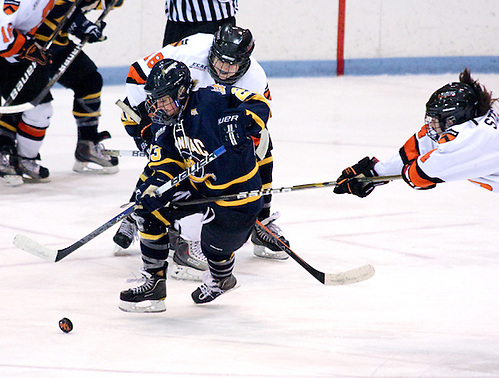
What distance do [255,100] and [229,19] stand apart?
1495 millimetres

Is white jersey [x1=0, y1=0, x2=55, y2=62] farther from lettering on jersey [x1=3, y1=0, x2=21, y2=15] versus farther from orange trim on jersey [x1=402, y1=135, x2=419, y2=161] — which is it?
orange trim on jersey [x1=402, y1=135, x2=419, y2=161]

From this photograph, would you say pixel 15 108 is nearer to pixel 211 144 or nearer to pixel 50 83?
pixel 50 83

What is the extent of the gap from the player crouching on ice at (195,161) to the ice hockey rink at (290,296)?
178mm

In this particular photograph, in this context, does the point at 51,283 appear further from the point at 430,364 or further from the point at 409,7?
the point at 409,7

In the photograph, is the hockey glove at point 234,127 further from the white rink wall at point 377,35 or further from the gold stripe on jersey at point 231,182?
the white rink wall at point 377,35

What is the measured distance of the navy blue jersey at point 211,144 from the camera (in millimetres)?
2488

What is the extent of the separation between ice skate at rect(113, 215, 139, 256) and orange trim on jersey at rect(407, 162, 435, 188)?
3.94 feet

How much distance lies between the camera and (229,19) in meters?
3.91

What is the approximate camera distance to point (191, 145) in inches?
98.9

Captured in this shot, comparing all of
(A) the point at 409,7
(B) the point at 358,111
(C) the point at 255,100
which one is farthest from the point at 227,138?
(A) the point at 409,7

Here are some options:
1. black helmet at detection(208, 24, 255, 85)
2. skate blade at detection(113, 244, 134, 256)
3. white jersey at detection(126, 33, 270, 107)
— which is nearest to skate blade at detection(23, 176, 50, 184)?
skate blade at detection(113, 244, 134, 256)

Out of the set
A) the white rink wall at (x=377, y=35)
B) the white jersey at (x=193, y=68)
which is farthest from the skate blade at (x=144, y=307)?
the white rink wall at (x=377, y=35)

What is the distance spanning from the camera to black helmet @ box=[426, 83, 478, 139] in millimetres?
2438

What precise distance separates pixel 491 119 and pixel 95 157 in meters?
2.69
